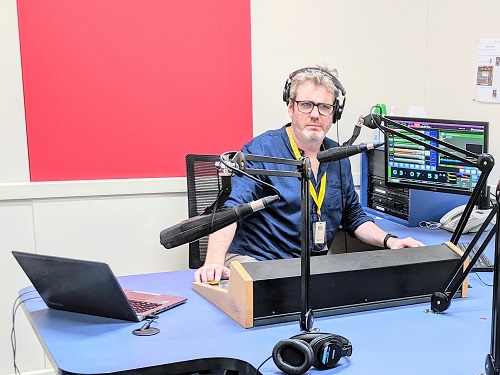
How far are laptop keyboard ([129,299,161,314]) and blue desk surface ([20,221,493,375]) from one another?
6cm

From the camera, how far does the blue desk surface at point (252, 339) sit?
1388 millimetres

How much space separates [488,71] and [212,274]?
6.38 feet

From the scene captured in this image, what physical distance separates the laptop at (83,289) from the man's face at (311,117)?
1.00 m

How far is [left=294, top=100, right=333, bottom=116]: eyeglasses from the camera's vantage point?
2.44 m

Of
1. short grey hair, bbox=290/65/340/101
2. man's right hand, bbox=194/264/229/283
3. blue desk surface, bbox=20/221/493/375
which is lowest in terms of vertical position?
blue desk surface, bbox=20/221/493/375

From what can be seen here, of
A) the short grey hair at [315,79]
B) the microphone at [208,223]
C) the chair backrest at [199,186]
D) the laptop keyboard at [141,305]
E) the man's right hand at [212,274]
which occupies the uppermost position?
the short grey hair at [315,79]

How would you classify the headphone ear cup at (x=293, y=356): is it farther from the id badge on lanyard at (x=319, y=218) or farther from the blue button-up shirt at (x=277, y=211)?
the id badge on lanyard at (x=319, y=218)

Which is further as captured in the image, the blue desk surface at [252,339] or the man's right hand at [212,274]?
the man's right hand at [212,274]

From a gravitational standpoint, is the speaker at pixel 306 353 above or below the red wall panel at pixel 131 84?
below

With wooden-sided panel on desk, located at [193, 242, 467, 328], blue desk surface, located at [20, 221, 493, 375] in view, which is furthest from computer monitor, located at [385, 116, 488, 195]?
blue desk surface, located at [20, 221, 493, 375]

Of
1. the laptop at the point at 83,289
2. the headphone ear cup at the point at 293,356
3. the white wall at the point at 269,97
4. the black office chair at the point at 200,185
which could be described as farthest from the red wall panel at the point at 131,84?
the headphone ear cup at the point at 293,356

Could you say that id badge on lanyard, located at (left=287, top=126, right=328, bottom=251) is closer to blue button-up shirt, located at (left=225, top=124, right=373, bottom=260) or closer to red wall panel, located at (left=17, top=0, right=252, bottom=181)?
blue button-up shirt, located at (left=225, top=124, right=373, bottom=260)

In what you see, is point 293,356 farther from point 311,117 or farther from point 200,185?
point 200,185

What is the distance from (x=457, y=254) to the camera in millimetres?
1904
